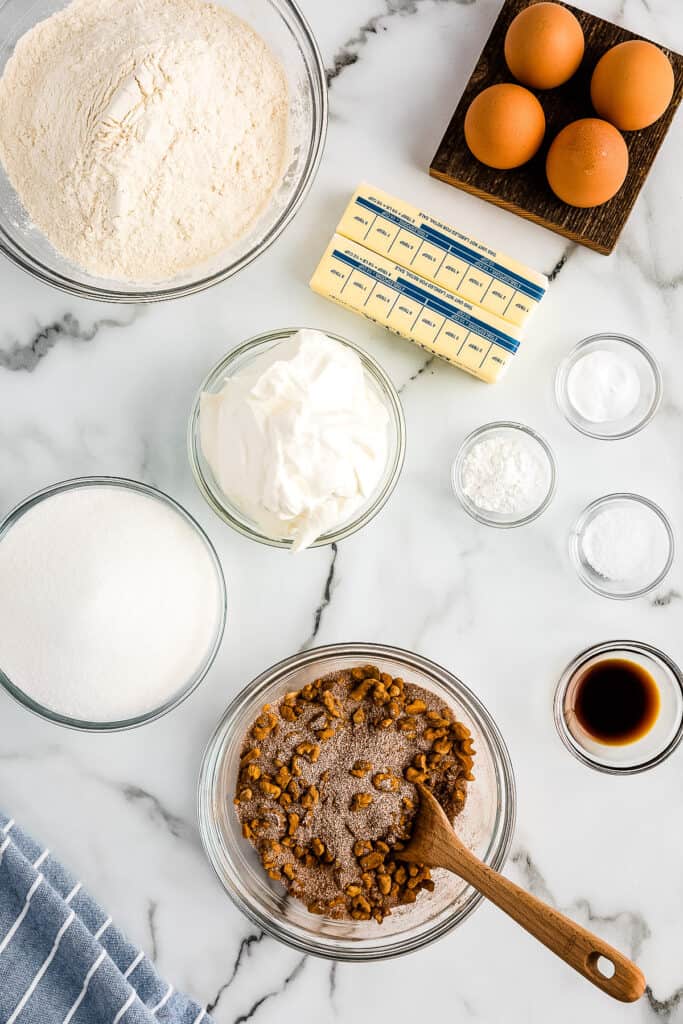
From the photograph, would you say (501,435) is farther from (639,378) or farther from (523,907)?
(523,907)

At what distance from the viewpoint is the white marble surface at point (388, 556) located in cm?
140

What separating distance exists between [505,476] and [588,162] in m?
0.48

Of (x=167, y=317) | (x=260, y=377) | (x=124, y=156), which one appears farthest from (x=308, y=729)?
(x=124, y=156)

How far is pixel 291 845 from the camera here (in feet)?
4.23

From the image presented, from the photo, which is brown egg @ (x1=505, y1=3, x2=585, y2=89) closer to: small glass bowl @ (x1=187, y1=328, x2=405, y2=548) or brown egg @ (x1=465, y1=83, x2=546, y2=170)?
brown egg @ (x1=465, y1=83, x2=546, y2=170)

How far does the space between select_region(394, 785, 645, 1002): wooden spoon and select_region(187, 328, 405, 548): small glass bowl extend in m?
0.42

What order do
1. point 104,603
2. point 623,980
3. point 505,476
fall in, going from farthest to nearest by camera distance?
point 505,476, point 104,603, point 623,980

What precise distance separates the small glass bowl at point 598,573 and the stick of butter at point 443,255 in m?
0.33

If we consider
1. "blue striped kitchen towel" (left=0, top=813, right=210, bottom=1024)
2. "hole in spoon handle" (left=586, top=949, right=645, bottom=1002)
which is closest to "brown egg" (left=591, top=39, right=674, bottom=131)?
"hole in spoon handle" (left=586, top=949, right=645, bottom=1002)

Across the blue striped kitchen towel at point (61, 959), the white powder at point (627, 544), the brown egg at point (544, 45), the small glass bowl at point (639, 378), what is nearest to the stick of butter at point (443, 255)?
the small glass bowl at point (639, 378)

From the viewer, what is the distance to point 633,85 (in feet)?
4.05

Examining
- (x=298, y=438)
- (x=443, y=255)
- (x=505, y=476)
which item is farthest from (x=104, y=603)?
(x=443, y=255)

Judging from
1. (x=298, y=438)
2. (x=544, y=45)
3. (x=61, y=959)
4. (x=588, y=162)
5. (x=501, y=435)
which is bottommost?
(x=61, y=959)

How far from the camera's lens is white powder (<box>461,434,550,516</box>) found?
134cm
